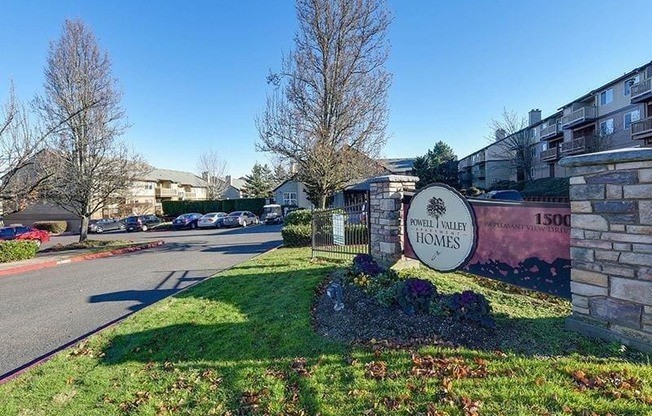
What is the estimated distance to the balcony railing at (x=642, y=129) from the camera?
2459 cm

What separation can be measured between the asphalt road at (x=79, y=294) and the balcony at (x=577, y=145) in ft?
109

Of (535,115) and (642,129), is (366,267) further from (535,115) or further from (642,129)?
(535,115)

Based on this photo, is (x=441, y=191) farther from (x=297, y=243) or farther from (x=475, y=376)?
(x=297, y=243)

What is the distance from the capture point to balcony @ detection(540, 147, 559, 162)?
3728 cm

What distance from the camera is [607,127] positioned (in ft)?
102

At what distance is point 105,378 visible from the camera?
4.23m

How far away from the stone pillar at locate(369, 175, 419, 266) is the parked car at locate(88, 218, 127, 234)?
32366 millimetres

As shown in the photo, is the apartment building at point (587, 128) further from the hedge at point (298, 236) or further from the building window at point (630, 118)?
the hedge at point (298, 236)

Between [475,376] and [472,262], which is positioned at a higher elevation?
[472,262]

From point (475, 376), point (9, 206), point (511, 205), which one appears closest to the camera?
point (475, 376)

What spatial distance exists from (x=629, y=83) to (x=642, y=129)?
579 centimetres

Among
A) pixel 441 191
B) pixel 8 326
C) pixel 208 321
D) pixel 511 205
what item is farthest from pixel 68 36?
pixel 511 205

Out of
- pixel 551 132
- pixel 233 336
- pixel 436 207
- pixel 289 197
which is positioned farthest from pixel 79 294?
pixel 551 132

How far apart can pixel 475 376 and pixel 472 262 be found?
2.44 meters
